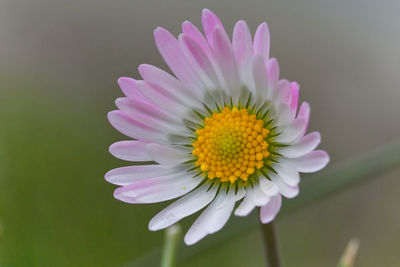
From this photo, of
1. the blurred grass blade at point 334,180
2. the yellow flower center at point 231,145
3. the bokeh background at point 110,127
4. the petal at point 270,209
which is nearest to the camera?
the petal at point 270,209

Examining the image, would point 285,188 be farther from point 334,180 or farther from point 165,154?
point 334,180

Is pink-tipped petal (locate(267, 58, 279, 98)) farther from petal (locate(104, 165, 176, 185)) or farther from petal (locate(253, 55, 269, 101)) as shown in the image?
petal (locate(104, 165, 176, 185))

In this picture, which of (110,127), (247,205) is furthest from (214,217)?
(110,127)

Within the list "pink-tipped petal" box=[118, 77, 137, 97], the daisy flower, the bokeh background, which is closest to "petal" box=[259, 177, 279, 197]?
the daisy flower

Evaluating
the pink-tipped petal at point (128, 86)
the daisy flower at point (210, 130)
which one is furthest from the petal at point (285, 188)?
the pink-tipped petal at point (128, 86)

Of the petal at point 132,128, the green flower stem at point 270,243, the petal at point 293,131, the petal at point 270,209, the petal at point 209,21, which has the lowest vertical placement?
the green flower stem at point 270,243

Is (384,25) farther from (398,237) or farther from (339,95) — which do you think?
(398,237)

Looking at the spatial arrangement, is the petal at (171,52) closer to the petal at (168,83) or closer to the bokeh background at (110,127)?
the petal at (168,83)
